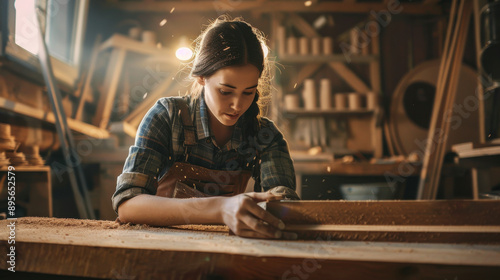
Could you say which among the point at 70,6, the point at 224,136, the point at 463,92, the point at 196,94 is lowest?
the point at 224,136

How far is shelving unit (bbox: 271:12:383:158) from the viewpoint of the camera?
14.8 ft

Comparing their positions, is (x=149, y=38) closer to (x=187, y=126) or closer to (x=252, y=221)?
(x=187, y=126)

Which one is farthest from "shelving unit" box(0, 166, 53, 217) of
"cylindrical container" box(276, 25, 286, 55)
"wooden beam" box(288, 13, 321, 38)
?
"wooden beam" box(288, 13, 321, 38)

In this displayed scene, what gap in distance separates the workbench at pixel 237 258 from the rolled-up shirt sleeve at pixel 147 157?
34 cm

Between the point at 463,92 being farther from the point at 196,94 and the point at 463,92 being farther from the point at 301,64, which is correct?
the point at 196,94

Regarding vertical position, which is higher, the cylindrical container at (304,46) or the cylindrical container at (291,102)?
the cylindrical container at (304,46)

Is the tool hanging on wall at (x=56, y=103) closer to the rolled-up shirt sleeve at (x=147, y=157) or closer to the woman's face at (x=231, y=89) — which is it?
the rolled-up shirt sleeve at (x=147, y=157)

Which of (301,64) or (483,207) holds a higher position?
(301,64)

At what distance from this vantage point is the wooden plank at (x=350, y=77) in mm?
4586

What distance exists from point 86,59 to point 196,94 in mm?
3137

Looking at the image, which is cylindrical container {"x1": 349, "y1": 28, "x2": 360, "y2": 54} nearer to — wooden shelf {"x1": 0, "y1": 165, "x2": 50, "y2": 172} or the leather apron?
the leather apron

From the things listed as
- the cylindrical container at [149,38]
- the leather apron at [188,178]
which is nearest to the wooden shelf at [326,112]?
the cylindrical container at [149,38]

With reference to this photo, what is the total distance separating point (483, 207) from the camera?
92cm

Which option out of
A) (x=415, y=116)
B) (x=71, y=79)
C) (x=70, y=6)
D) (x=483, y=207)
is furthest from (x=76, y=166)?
(x=415, y=116)
